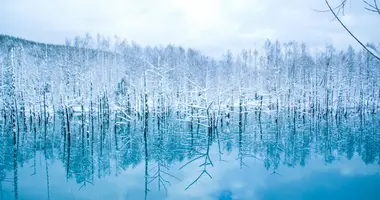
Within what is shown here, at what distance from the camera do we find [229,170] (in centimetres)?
1361

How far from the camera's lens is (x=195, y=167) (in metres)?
14.0

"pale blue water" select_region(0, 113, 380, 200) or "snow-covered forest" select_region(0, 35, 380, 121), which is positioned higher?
"snow-covered forest" select_region(0, 35, 380, 121)

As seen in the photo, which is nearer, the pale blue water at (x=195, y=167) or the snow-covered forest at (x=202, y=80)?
the pale blue water at (x=195, y=167)

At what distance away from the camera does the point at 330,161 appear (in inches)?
588

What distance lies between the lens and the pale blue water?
10.7 metres

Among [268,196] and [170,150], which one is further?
[170,150]

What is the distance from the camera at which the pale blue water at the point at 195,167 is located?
35.1 feet

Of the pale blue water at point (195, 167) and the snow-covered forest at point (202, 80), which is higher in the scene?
the snow-covered forest at point (202, 80)

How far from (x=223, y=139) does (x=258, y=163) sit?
6491 millimetres

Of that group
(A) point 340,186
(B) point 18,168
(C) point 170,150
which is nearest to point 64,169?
(B) point 18,168

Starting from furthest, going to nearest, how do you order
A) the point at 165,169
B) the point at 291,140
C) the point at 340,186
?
the point at 291,140, the point at 165,169, the point at 340,186

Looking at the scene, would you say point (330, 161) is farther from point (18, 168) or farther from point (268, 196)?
point (18, 168)

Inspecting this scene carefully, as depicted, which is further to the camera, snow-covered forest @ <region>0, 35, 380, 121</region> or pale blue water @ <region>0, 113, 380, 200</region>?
snow-covered forest @ <region>0, 35, 380, 121</region>

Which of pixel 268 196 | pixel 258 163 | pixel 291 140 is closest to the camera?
pixel 268 196
